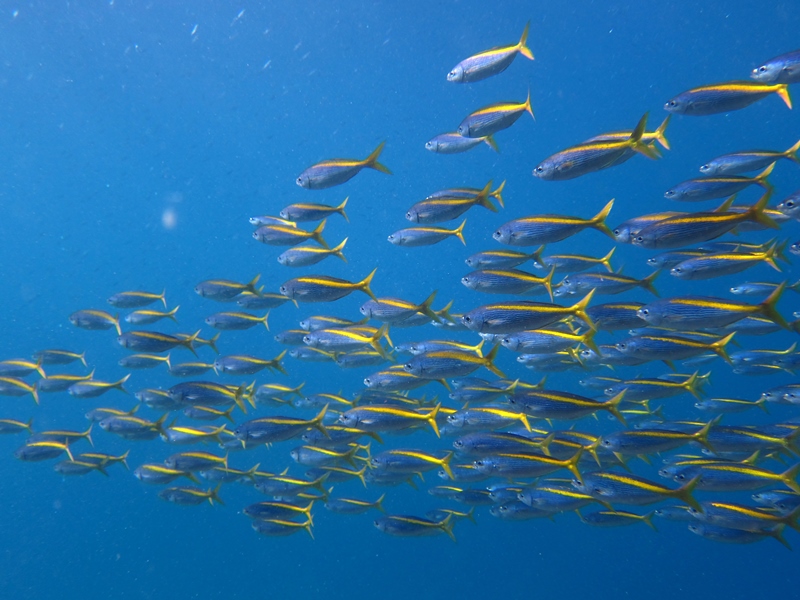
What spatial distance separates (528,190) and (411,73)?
14924 millimetres

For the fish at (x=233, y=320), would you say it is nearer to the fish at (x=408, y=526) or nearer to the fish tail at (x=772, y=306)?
the fish at (x=408, y=526)

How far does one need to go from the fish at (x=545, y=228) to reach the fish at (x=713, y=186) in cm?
88

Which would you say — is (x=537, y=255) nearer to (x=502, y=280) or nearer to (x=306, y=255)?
(x=502, y=280)

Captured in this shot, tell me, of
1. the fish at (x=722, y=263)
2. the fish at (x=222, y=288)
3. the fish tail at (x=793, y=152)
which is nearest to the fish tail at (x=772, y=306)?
the fish at (x=722, y=263)

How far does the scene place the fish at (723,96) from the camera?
13.3 ft

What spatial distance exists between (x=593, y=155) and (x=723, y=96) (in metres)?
1.23

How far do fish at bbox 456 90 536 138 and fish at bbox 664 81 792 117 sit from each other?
1296mm

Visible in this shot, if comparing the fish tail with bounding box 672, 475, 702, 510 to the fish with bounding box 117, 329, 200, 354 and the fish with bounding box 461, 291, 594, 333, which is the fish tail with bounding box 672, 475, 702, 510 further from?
the fish with bounding box 117, 329, 200, 354

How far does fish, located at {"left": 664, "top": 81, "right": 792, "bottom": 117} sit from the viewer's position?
404 centimetres

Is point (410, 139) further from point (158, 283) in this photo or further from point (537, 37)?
point (158, 283)

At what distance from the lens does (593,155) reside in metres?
4.06

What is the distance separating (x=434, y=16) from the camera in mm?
22688

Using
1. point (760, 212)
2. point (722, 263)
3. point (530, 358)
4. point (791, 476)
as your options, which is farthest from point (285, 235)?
point (791, 476)

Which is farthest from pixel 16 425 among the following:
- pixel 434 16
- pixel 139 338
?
pixel 434 16
